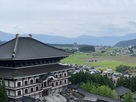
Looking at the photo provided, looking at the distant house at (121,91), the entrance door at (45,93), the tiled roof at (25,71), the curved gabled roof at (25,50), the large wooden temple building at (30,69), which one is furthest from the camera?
the distant house at (121,91)

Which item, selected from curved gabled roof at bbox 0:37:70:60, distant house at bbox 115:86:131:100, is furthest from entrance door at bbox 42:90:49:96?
distant house at bbox 115:86:131:100

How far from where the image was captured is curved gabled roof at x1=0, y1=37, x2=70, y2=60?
36528 millimetres

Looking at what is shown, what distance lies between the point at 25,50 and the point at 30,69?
3028mm

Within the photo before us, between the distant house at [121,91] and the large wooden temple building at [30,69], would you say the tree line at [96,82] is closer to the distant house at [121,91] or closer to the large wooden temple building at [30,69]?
the distant house at [121,91]

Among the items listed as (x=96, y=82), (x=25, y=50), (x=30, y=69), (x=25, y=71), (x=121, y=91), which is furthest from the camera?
(x=96, y=82)

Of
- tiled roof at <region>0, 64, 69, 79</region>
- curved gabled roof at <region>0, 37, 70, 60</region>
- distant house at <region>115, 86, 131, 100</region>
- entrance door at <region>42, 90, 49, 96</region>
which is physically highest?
curved gabled roof at <region>0, 37, 70, 60</region>

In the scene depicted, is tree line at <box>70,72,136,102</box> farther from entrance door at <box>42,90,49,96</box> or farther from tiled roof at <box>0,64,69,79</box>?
entrance door at <box>42,90,49,96</box>

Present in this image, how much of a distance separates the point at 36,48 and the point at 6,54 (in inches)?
225

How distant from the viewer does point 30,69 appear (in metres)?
38.1

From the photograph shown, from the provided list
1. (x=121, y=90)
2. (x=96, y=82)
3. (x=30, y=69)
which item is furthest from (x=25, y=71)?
(x=121, y=90)

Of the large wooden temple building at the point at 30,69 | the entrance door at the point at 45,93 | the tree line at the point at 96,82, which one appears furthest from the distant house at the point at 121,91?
the entrance door at the point at 45,93

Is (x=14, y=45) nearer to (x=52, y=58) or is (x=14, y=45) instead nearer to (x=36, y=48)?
(x=36, y=48)

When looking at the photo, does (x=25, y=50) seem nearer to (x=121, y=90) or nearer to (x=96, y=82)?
(x=96, y=82)

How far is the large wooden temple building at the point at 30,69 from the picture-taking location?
35.5 metres
